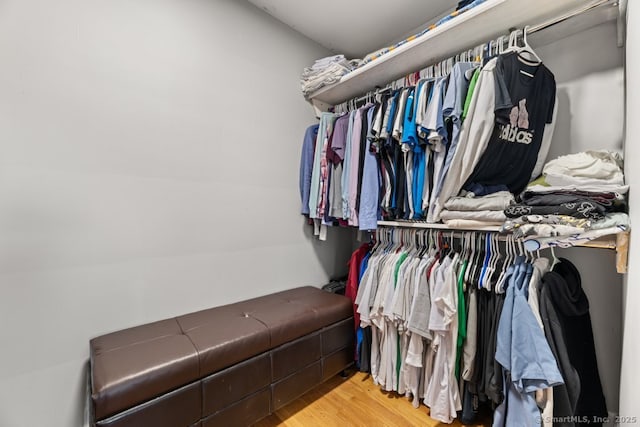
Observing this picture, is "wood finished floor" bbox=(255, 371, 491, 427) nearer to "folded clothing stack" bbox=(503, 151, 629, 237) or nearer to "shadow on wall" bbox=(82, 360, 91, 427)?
"shadow on wall" bbox=(82, 360, 91, 427)

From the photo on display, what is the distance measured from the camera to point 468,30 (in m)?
1.40

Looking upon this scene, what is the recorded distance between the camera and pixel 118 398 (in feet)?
3.01

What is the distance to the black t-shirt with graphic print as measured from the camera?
1238mm

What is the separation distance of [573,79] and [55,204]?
2.68m

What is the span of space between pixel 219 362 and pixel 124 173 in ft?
3.53

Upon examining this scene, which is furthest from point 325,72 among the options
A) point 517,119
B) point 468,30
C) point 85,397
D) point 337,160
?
point 85,397

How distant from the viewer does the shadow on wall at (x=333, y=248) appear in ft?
7.46

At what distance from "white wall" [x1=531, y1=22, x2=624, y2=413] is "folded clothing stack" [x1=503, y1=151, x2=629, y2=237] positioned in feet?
1.02

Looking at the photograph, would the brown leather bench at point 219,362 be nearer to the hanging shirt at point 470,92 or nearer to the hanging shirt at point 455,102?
the hanging shirt at point 455,102

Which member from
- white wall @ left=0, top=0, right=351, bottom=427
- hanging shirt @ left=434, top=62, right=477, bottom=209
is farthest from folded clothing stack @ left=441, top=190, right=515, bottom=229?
white wall @ left=0, top=0, right=351, bottom=427

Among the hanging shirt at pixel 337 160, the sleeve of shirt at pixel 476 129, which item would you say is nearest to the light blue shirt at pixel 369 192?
the hanging shirt at pixel 337 160

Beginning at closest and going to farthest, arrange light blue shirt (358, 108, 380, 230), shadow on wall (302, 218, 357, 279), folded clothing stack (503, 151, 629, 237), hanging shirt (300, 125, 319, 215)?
folded clothing stack (503, 151, 629, 237), light blue shirt (358, 108, 380, 230), hanging shirt (300, 125, 319, 215), shadow on wall (302, 218, 357, 279)

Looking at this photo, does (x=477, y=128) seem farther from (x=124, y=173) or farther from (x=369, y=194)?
(x=124, y=173)

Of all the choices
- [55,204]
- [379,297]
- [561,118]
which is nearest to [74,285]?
[55,204]
